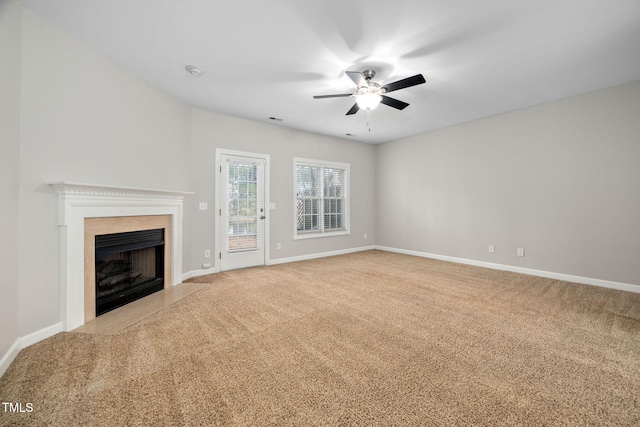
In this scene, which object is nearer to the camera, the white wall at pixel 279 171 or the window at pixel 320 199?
the white wall at pixel 279 171

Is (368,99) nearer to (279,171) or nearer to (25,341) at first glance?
(279,171)

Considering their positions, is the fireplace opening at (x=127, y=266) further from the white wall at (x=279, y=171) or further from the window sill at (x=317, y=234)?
the window sill at (x=317, y=234)

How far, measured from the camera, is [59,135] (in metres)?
2.32

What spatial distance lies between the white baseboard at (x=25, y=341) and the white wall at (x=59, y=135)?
45mm

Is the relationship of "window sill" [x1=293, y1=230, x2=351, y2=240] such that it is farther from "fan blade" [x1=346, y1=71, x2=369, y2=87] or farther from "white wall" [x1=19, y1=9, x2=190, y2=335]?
"fan blade" [x1=346, y1=71, x2=369, y2=87]

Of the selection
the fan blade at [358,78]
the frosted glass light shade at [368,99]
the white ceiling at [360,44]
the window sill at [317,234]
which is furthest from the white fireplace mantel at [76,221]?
the window sill at [317,234]

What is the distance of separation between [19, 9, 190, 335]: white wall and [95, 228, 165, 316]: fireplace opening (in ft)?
1.47

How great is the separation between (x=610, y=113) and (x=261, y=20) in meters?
4.65

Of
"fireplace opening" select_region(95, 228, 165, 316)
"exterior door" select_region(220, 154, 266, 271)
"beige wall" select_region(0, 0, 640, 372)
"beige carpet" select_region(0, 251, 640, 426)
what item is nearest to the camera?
"beige carpet" select_region(0, 251, 640, 426)

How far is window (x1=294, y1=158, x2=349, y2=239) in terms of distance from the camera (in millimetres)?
5516

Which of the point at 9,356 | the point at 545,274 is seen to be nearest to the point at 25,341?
the point at 9,356

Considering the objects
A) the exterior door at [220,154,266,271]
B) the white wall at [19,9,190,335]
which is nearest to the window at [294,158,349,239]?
the exterior door at [220,154,266,271]

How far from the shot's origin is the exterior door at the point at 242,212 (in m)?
4.48

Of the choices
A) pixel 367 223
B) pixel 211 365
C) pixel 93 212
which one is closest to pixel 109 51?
pixel 93 212
